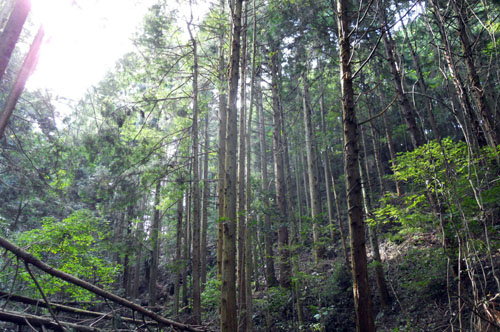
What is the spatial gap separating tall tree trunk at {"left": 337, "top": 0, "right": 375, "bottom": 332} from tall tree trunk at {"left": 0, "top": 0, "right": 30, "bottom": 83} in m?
4.78

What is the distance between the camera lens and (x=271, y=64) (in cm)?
1145

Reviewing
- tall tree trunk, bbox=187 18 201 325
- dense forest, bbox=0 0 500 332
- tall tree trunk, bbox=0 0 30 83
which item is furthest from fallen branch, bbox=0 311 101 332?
tall tree trunk, bbox=187 18 201 325

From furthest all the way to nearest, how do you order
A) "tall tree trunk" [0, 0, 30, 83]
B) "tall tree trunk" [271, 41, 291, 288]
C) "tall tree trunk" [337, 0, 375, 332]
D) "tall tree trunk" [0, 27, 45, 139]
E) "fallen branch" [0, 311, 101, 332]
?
→ "tall tree trunk" [271, 41, 291, 288], "tall tree trunk" [0, 27, 45, 139], "tall tree trunk" [0, 0, 30, 83], "tall tree trunk" [337, 0, 375, 332], "fallen branch" [0, 311, 101, 332]

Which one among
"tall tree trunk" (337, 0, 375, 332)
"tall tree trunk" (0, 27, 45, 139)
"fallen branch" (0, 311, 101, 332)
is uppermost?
"tall tree trunk" (0, 27, 45, 139)

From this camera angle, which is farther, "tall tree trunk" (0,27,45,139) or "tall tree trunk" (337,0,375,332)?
"tall tree trunk" (0,27,45,139)

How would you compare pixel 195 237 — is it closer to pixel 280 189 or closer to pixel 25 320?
pixel 280 189

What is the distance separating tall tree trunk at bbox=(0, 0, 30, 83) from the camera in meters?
4.30

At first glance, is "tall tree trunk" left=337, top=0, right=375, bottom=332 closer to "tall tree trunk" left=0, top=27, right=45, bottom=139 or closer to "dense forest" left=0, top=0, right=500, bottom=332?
"dense forest" left=0, top=0, right=500, bottom=332

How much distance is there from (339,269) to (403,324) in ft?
8.07

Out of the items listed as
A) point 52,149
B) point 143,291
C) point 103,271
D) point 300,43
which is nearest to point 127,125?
point 52,149

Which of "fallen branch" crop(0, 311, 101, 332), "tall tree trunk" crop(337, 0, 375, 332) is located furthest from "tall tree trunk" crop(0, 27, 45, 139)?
"tall tree trunk" crop(337, 0, 375, 332)

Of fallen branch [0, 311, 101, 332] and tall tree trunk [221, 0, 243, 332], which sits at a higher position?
tall tree trunk [221, 0, 243, 332]

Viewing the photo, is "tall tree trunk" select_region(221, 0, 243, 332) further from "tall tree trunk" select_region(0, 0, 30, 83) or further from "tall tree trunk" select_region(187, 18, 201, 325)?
"tall tree trunk" select_region(0, 0, 30, 83)

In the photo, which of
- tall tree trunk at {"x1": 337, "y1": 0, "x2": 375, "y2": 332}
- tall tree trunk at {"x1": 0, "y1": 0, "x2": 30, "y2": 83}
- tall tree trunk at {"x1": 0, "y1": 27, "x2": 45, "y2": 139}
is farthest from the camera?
tall tree trunk at {"x1": 0, "y1": 27, "x2": 45, "y2": 139}
